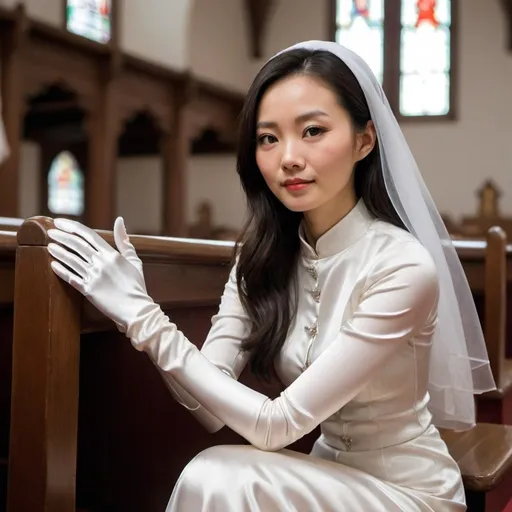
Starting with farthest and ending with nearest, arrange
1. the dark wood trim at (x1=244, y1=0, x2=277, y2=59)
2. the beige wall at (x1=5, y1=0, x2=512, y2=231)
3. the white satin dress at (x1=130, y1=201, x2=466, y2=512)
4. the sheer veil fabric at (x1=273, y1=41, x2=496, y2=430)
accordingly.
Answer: the dark wood trim at (x1=244, y1=0, x2=277, y2=59) < the beige wall at (x1=5, y1=0, x2=512, y2=231) < the sheer veil fabric at (x1=273, y1=41, x2=496, y2=430) < the white satin dress at (x1=130, y1=201, x2=466, y2=512)

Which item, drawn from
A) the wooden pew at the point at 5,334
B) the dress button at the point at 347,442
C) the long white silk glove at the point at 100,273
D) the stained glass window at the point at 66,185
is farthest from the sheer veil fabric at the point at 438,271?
the stained glass window at the point at 66,185

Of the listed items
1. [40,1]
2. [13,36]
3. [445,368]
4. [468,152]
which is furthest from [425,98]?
[445,368]

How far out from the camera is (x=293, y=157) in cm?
157

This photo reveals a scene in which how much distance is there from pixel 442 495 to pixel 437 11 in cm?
1047

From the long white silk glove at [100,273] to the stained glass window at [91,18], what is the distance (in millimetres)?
7994

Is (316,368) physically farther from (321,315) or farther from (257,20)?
(257,20)

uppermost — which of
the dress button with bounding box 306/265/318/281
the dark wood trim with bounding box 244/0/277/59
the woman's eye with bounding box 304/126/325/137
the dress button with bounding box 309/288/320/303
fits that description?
the dark wood trim with bounding box 244/0/277/59

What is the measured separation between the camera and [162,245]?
5.80 ft

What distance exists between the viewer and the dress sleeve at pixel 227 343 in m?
1.71

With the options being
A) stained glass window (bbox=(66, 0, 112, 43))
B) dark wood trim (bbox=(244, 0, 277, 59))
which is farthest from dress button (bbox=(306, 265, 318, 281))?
dark wood trim (bbox=(244, 0, 277, 59))

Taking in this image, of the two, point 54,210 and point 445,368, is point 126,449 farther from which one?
point 54,210

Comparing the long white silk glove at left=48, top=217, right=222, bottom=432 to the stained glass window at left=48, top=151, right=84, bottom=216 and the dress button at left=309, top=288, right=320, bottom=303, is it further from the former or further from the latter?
the stained glass window at left=48, top=151, right=84, bottom=216

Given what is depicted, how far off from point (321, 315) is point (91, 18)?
848 cm

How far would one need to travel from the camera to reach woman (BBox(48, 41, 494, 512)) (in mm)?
1462
